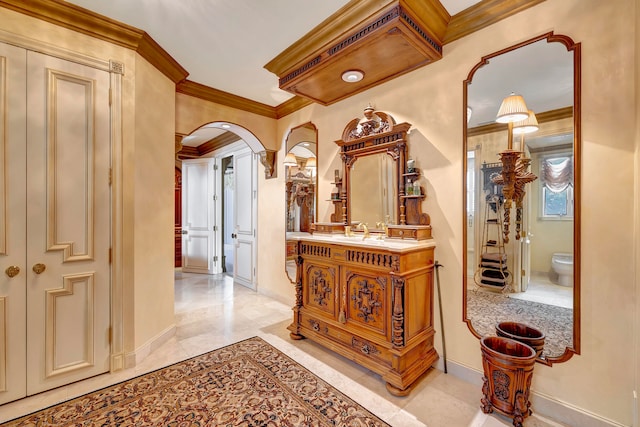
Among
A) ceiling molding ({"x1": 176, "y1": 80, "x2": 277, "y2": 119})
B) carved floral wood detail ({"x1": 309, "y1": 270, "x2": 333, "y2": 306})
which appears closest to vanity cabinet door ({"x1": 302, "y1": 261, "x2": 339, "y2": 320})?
carved floral wood detail ({"x1": 309, "y1": 270, "x2": 333, "y2": 306})

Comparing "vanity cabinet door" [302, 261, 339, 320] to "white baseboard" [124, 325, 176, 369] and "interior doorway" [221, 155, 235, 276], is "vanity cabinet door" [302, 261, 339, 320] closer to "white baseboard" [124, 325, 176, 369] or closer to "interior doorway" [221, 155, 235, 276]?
"white baseboard" [124, 325, 176, 369]

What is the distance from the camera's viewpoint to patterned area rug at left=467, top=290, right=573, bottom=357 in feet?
5.87

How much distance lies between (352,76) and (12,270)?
3.06 m

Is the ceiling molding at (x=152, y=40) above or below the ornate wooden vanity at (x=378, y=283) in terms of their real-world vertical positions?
above

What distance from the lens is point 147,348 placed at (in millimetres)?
2574

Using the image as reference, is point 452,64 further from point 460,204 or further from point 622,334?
point 622,334

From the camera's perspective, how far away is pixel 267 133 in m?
4.09

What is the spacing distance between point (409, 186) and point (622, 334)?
5.25ft

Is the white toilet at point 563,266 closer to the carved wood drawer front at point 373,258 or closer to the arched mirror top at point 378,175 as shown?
the arched mirror top at point 378,175

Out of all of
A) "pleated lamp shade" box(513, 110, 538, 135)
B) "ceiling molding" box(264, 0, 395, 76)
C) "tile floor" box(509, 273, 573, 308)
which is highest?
"ceiling molding" box(264, 0, 395, 76)

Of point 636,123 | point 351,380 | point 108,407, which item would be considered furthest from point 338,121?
point 108,407

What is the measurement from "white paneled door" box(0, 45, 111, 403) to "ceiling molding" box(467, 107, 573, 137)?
2958mm

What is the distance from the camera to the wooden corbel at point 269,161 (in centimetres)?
415

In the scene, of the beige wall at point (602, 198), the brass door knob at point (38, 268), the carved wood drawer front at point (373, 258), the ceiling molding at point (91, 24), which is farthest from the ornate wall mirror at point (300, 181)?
the brass door knob at point (38, 268)
